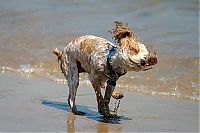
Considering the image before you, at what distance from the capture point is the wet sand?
6207mm

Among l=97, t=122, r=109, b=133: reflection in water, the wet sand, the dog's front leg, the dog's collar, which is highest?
the dog's collar

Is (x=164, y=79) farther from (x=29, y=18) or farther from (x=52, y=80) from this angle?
(x=29, y=18)

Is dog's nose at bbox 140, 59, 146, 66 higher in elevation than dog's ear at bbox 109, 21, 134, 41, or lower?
lower

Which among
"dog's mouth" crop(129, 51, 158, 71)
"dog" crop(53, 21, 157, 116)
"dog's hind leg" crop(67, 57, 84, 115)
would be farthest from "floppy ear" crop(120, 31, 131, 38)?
"dog's hind leg" crop(67, 57, 84, 115)

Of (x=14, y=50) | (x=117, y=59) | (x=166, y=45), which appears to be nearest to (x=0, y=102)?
(x=117, y=59)

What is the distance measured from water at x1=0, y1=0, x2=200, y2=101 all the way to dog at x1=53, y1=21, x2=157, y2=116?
2.20 m

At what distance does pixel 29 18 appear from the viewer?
1464 centimetres

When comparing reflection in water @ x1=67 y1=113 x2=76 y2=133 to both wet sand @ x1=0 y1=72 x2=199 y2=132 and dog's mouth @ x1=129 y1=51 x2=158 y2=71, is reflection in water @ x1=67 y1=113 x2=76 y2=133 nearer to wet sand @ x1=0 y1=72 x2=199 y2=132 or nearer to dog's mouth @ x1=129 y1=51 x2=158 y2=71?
wet sand @ x1=0 y1=72 x2=199 y2=132

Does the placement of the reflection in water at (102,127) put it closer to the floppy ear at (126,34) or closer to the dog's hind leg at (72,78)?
the dog's hind leg at (72,78)

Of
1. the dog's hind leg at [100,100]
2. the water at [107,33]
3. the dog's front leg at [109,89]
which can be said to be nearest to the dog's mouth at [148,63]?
the dog's front leg at [109,89]

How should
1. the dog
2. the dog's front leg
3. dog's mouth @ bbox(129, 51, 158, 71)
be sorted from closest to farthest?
1. dog's mouth @ bbox(129, 51, 158, 71)
2. the dog
3. the dog's front leg

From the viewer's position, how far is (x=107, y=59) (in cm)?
644

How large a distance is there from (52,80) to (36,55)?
204 cm

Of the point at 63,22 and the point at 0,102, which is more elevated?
the point at 63,22
